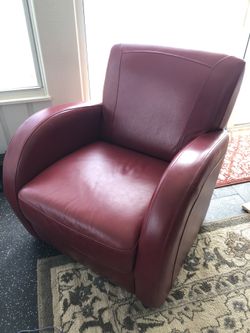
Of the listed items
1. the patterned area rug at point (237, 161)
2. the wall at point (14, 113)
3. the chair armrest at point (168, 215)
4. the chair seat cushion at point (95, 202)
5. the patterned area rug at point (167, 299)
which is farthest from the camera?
the patterned area rug at point (237, 161)

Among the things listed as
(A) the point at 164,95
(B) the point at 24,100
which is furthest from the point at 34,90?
(A) the point at 164,95

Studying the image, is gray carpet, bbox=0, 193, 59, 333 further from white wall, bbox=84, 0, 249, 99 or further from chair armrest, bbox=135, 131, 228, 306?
white wall, bbox=84, 0, 249, 99

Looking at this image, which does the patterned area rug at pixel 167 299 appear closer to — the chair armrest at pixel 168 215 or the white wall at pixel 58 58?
the chair armrest at pixel 168 215

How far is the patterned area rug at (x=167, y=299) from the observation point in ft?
2.88

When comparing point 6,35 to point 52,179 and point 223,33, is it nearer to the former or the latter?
point 52,179

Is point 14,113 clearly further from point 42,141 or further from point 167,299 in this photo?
point 167,299

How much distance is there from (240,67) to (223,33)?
0.93 metres

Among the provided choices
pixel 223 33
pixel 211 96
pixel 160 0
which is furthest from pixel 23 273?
pixel 223 33

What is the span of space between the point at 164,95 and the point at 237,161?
1022 mm

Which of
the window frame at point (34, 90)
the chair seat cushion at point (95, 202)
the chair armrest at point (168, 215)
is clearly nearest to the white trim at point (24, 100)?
the window frame at point (34, 90)

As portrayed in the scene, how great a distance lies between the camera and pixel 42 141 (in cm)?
97

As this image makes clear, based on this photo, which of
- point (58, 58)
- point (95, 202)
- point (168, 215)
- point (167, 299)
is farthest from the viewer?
point (58, 58)

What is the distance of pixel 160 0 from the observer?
1.38m

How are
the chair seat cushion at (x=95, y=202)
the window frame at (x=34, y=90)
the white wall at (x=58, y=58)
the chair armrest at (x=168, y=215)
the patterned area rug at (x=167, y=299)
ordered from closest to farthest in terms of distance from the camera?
the chair armrest at (x=168, y=215)
the chair seat cushion at (x=95, y=202)
the patterned area rug at (x=167, y=299)
the white wall at (x=58, y=58)
the window frame at (x=34, y=90)
